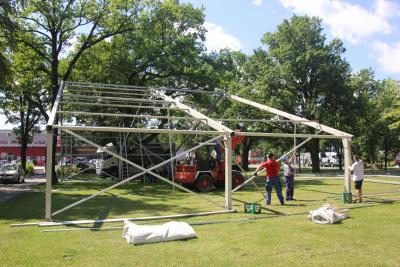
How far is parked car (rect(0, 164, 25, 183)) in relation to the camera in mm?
26281

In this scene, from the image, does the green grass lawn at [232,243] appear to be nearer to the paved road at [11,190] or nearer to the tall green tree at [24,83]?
the paved road at [11,190]

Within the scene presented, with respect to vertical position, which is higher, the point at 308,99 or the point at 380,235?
the point at 308,99

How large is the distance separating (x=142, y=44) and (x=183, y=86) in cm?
415

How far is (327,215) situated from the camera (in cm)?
964

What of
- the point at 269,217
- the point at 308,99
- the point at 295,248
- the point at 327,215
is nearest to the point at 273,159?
the point at 269,217

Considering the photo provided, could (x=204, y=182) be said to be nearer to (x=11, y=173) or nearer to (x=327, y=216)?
(x=327, y=216)

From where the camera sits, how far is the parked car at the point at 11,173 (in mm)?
26281

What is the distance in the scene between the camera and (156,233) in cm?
776

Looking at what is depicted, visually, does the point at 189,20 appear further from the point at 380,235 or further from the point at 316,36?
the point at 380,235

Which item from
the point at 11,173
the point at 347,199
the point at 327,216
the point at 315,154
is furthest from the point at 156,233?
the point at 315,154

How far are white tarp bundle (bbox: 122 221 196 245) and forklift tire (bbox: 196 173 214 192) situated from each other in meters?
10.0

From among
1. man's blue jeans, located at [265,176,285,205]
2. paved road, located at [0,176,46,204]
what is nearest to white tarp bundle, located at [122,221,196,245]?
man's blue jeans, located at [265,176,285,205]

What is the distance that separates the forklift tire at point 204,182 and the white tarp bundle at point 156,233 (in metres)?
10.0

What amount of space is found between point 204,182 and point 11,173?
1494 centimetres
